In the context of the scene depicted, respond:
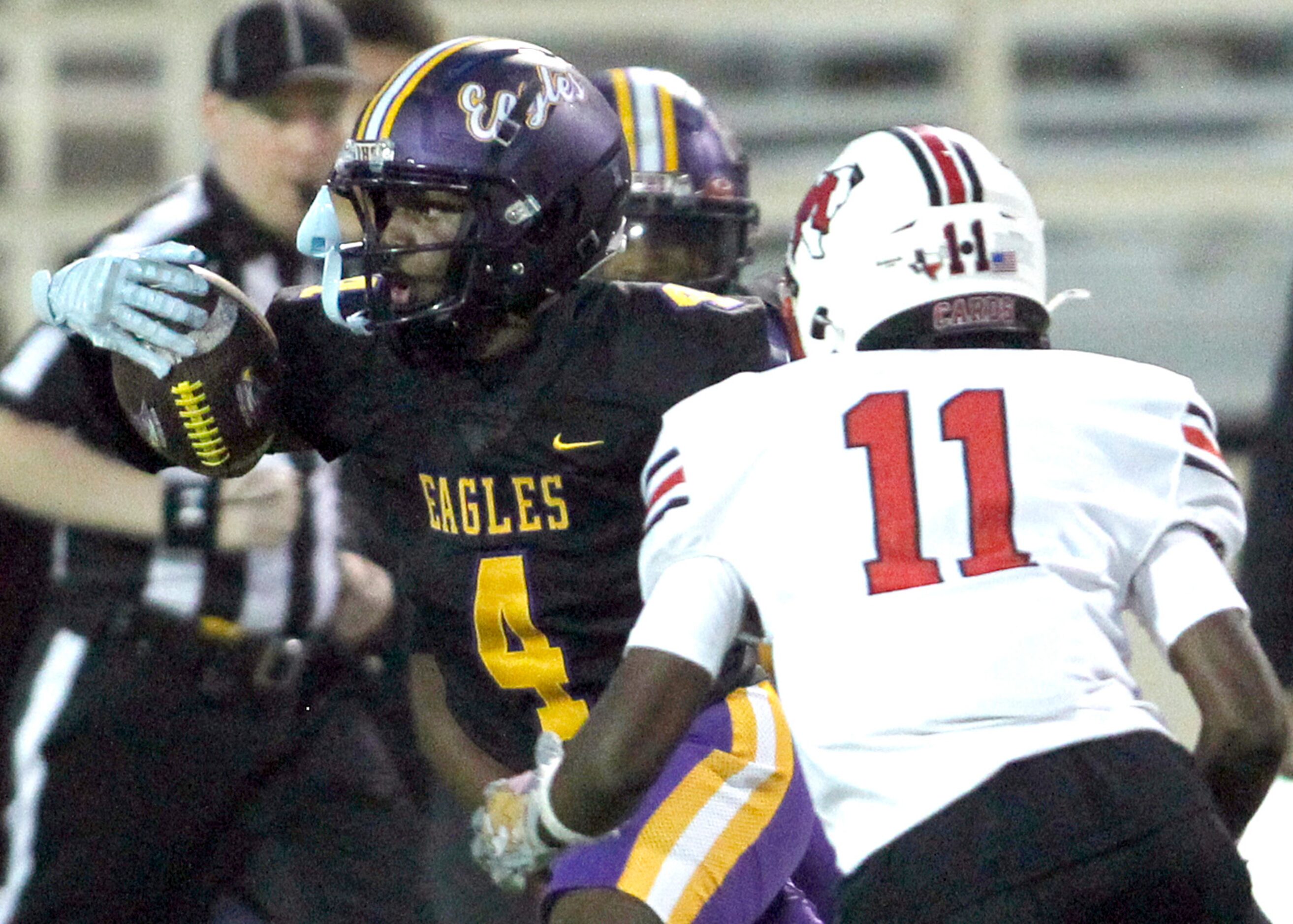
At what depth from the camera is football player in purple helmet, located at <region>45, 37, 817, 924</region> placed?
89.0 inches

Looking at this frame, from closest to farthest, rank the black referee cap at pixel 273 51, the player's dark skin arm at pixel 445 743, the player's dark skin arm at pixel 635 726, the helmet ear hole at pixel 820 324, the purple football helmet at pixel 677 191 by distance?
the player's dark skin arm at pixel 635 726 < the helmet ear hole at pixel 820 324 < the player's dark skin arm at pixel 445 743 < the purple football helmet at pixel 677 191 < the black referee cap at pixel 273 51

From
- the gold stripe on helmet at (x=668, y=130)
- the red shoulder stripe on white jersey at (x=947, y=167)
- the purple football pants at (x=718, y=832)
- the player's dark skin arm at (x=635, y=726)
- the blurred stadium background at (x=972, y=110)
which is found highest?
the red shoulder stripe on white jersey at (x=947, y=167)

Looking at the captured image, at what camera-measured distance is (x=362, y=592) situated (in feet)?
11.1

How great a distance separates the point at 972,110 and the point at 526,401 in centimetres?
462

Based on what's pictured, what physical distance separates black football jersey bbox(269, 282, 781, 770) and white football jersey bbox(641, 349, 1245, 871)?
0.34 metres

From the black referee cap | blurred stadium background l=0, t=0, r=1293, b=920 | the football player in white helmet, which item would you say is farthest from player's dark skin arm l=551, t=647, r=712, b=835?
blurred stadium background l=0, t=0, r=1293, b=920

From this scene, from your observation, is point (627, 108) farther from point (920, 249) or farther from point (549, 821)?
point (549, 821)

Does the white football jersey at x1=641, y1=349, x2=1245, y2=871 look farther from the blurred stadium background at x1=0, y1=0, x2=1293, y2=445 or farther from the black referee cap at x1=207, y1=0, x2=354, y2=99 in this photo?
the blurred stadium background at x1=0, y1=0, x2=1293, y2=445

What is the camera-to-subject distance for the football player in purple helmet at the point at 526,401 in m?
2.26

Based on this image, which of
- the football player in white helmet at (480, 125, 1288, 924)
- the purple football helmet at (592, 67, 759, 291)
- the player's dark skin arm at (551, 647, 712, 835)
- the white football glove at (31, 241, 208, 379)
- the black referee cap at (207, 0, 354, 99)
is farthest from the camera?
the black referee cap at (207, 0, 354, 99)

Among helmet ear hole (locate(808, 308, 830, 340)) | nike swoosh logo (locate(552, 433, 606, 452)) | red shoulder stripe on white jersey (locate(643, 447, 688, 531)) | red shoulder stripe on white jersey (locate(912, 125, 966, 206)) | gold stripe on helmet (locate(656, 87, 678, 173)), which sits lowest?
nike swoosh logo (locate(552, 433, 606, 452))

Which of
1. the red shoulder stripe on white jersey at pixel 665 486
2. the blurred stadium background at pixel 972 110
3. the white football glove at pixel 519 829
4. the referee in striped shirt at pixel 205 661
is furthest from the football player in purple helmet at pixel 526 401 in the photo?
the blurred stadium background at pixel 972 110

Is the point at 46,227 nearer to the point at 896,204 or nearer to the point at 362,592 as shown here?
the point at 362,592

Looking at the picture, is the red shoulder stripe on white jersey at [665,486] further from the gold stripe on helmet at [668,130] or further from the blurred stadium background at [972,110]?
the blurred stadium background at [972,110]
